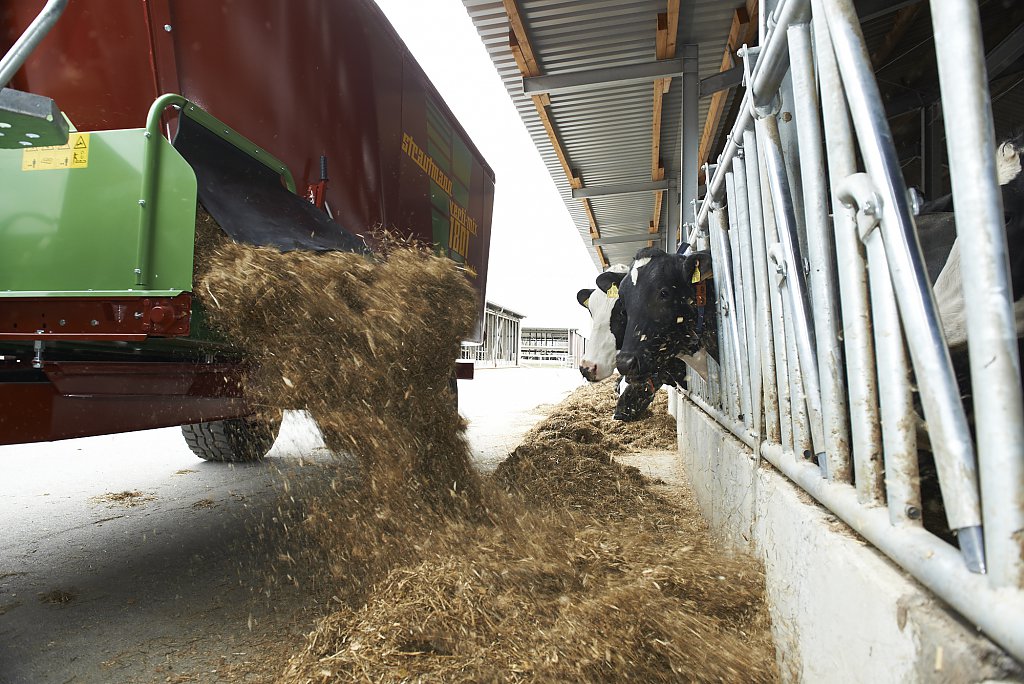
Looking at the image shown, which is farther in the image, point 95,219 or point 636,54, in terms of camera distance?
point 636,54

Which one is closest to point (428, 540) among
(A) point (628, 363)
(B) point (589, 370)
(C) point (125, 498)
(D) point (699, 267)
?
(A) point (628, 363)

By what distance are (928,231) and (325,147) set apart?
3.31 meters

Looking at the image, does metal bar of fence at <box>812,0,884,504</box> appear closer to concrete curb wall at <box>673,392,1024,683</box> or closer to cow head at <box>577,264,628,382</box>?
concrete curb wall at <box>673,392,1024,683</box>

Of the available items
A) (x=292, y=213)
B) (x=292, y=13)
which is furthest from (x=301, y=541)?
(x=292, y=13)

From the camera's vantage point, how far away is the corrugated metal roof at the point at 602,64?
20.0ft

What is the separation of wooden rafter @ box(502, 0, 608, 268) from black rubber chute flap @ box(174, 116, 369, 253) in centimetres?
344

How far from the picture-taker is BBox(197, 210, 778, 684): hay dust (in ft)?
5.79

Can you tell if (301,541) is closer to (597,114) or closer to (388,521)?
(388,521)

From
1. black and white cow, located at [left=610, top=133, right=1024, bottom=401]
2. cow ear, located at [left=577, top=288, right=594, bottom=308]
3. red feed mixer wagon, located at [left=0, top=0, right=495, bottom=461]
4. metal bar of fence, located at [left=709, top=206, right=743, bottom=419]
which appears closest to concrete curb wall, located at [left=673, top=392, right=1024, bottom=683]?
metal bar of fence, located at [left=709, top=206, right=743, bottom=419]

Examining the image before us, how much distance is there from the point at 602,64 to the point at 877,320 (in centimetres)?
656

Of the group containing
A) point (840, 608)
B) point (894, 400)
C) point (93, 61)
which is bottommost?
point (840, 608)

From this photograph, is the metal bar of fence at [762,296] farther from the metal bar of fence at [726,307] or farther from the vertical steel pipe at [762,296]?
the metal bar of fence at [726,307]

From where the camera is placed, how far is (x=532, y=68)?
272 inches

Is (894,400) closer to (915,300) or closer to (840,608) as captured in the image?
(915,300)
